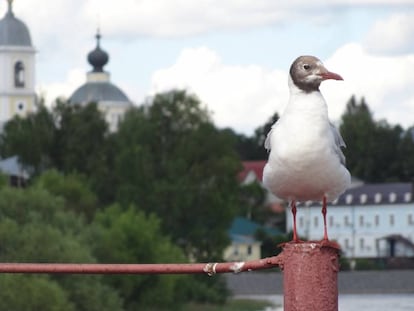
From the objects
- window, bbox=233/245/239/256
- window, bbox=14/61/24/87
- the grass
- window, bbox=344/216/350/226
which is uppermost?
window, bbox=14/61/24/87

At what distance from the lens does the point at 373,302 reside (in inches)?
2677

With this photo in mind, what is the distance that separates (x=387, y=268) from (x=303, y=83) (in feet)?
269

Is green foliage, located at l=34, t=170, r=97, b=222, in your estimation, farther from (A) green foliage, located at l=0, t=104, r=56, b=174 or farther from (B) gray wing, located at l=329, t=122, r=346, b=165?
(B) gray wing, located at l=329, t=122, r=346, b=165

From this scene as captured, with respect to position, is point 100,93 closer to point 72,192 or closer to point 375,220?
point 375,220

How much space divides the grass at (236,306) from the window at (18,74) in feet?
212

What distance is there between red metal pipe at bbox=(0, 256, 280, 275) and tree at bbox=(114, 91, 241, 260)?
5444cm

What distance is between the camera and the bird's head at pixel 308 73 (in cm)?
548

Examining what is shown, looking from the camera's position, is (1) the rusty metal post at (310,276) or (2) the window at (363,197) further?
(2) the window at (363,197)

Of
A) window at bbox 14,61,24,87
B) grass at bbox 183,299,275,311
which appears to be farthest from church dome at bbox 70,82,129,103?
grass at bbox 183,299,275,311

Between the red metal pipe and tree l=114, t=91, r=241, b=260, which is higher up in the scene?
tree l=114, t=91, r=241, b=260

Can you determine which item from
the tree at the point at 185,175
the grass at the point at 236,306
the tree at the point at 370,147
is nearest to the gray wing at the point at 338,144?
the grass at the point at 236,306

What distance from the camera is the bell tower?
12862 cm

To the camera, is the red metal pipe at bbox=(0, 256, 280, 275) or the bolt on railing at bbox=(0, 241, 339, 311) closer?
the bolt on railing at bbox=(0, 241, 339, 311)

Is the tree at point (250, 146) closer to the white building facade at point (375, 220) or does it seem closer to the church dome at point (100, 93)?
the church dome at point (100, 93)
